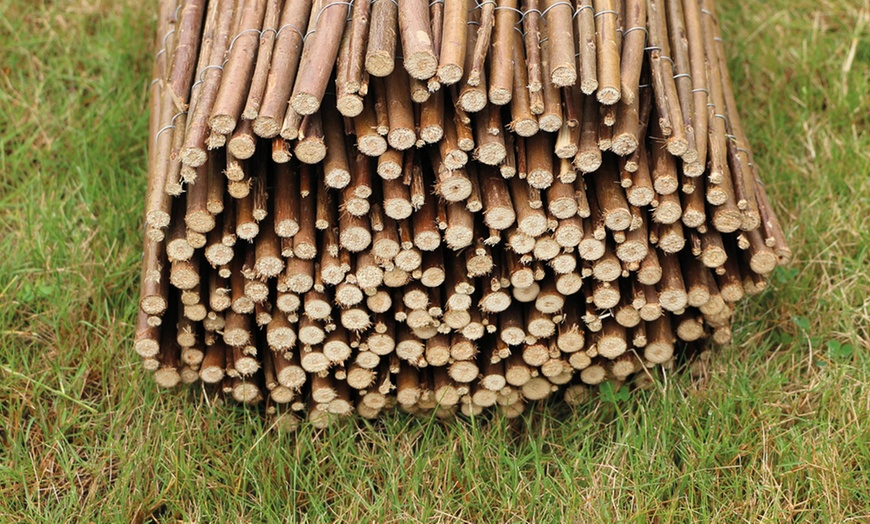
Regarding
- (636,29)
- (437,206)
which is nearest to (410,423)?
(437,206)

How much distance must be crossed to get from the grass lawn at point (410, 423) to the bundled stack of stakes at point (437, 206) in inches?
7.5

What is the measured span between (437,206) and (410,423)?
0.99m

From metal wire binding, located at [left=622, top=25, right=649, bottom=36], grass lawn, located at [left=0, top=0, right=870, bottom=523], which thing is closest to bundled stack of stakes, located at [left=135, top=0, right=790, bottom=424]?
metal wire binding, located at [left=622, top=25, right=649, bottom=36]

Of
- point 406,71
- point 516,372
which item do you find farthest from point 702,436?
point 406,71

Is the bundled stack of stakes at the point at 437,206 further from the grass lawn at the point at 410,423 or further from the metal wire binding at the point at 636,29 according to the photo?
the grass lawn at the point at 410,423

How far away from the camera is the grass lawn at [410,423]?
3.33 meters

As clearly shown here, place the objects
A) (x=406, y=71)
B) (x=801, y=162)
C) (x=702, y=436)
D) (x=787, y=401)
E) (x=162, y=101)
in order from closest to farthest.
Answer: (x=406, y=71), (x=702, y=436), (x=787, y=401), (x=162, y=101), (x=801, y=162)

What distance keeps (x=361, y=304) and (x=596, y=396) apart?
1036 millimetres

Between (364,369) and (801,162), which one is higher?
(801,162)

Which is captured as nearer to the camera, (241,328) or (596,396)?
(241,328)

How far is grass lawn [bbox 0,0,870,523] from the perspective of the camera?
3.33 meters

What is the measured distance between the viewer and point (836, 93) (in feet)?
16.3

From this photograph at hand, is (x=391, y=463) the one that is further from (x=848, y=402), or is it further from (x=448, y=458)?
(x=848, y=402)

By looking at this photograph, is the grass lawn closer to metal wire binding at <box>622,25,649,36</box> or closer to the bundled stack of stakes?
the bundled stack of stakes
